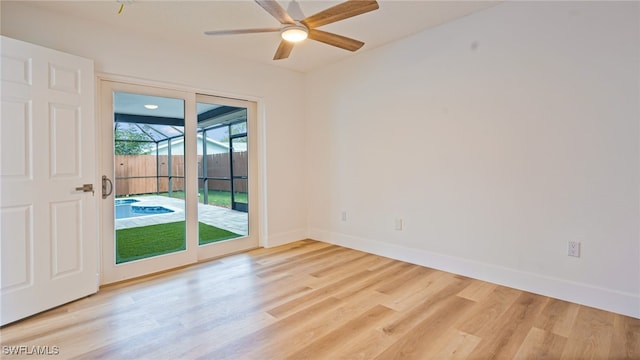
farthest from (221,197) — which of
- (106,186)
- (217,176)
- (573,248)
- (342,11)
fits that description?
(573,248)

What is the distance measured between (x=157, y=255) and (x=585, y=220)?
4.09 m

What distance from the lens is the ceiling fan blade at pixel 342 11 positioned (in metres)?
2.08

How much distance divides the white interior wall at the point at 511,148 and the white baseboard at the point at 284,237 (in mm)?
920

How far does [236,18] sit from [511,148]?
2846 millimetres

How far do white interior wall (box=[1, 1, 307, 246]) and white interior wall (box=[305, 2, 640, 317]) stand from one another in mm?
950

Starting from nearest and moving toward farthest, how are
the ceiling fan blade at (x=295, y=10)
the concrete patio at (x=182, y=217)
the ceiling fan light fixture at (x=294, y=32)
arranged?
1. the ceiling fan blade at (x=295, y=10)
2. the ceiling fan light fixture at (x=294, y=32)
3. the concrete patio at (x=182, y=217)

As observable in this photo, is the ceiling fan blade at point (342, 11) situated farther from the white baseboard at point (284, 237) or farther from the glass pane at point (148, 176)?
the white baseboard at point (284, 237)

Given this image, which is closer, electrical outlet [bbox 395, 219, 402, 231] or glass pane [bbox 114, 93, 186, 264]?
glass pane [bbox 114, 93, 186, 264]

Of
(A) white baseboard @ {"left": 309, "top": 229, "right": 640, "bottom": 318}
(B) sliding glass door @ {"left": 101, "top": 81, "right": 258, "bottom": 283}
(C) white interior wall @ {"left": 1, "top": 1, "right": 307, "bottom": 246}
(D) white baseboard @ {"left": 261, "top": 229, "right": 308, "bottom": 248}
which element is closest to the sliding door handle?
(B) sliding glass door @ {"left": 101, "top": 81, "right": 258, "bottom": 283}

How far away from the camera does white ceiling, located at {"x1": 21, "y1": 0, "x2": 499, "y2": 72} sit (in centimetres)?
276

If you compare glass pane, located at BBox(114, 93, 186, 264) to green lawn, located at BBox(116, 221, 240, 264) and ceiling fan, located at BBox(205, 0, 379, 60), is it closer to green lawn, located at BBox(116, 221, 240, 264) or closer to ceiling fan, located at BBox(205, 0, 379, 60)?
green lawn, located at BBox(116, 221, 240, 264)

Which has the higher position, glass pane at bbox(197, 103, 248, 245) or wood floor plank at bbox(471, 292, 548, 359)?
glass pane at bbox(197, 103, 248, 245)

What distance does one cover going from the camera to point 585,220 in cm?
256

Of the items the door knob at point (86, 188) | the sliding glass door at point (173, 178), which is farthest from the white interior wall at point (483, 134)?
the door knob at point (86, 188)
